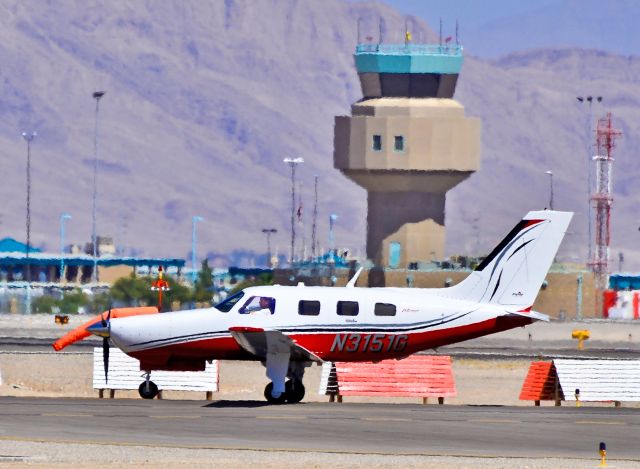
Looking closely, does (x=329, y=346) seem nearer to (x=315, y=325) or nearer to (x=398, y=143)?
(x=315, y=325)

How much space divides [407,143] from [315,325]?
271ft

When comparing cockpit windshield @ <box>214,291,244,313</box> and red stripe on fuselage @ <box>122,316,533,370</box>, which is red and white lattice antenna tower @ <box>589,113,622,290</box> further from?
cockpit windshield @ <box>214,291,244,313</box>

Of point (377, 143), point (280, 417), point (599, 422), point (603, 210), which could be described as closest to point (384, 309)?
point (280, 417)

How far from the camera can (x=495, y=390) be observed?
5934 centimetres

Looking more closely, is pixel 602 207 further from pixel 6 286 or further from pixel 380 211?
pixel 6 286

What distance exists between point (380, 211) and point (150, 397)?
281 ft

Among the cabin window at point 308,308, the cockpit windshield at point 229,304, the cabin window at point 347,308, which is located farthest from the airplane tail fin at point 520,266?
the cockpit windshield at point 229,304

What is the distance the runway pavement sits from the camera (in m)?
34.9

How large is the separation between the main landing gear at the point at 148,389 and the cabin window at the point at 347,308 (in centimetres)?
514

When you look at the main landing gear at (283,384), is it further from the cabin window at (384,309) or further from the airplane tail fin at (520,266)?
the airplane tail fin at (520,266)

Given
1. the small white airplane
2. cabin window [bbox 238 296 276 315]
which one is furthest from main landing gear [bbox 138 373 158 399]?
cabin window [bbox 238 296 276 315]

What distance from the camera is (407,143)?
12606 cm

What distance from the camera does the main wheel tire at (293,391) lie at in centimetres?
4441

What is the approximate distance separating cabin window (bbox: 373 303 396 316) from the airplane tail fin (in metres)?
1.74
